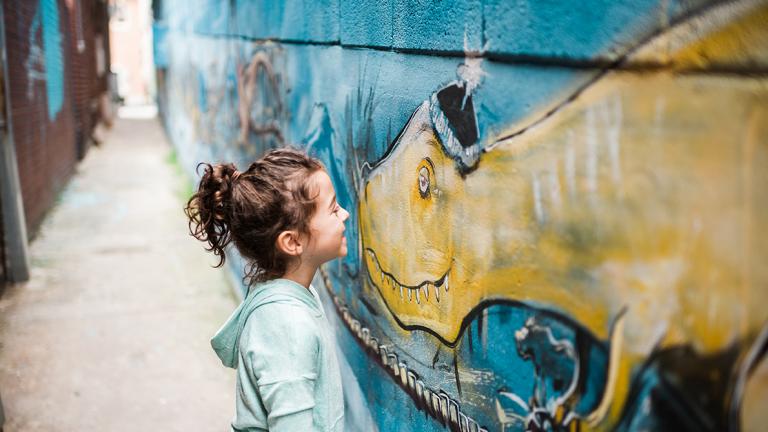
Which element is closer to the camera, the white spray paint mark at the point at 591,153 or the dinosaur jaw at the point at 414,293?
the white spray paint mark at the point at 591,153

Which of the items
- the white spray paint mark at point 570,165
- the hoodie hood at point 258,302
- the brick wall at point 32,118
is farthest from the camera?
the brick wall at point 32,118

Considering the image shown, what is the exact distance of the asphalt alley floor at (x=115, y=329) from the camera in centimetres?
380

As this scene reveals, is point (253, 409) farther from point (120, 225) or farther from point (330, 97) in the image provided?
point (120, 225)

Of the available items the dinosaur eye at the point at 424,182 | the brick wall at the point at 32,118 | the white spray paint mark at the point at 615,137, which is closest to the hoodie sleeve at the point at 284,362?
the dinosaur eye at the point at 424,182

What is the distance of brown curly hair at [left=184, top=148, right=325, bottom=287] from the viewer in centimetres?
189

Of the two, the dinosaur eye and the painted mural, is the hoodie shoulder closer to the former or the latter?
the painted mural

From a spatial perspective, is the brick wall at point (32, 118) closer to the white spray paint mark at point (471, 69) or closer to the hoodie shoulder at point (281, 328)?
the hoodie shoulder at point (281, 328)

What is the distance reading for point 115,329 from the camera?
16.3ft

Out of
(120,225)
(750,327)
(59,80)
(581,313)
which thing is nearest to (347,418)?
(581,313)

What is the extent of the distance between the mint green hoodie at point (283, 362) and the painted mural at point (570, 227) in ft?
1.26

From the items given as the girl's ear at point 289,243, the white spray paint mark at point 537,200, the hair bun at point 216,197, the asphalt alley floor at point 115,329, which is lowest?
the asphalt alley floor at point 115,329

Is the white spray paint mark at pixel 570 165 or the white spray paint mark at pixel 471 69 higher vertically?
the white spray paint mark at pixel 471 69

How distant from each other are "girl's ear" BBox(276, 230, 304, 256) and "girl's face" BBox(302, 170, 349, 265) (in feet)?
0.11

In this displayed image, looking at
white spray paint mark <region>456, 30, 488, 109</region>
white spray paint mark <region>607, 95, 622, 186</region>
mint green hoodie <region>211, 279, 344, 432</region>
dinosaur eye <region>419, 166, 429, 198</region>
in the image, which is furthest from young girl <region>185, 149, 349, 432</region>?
white spray paint mark <region>607, 95, 622, 186</region>
